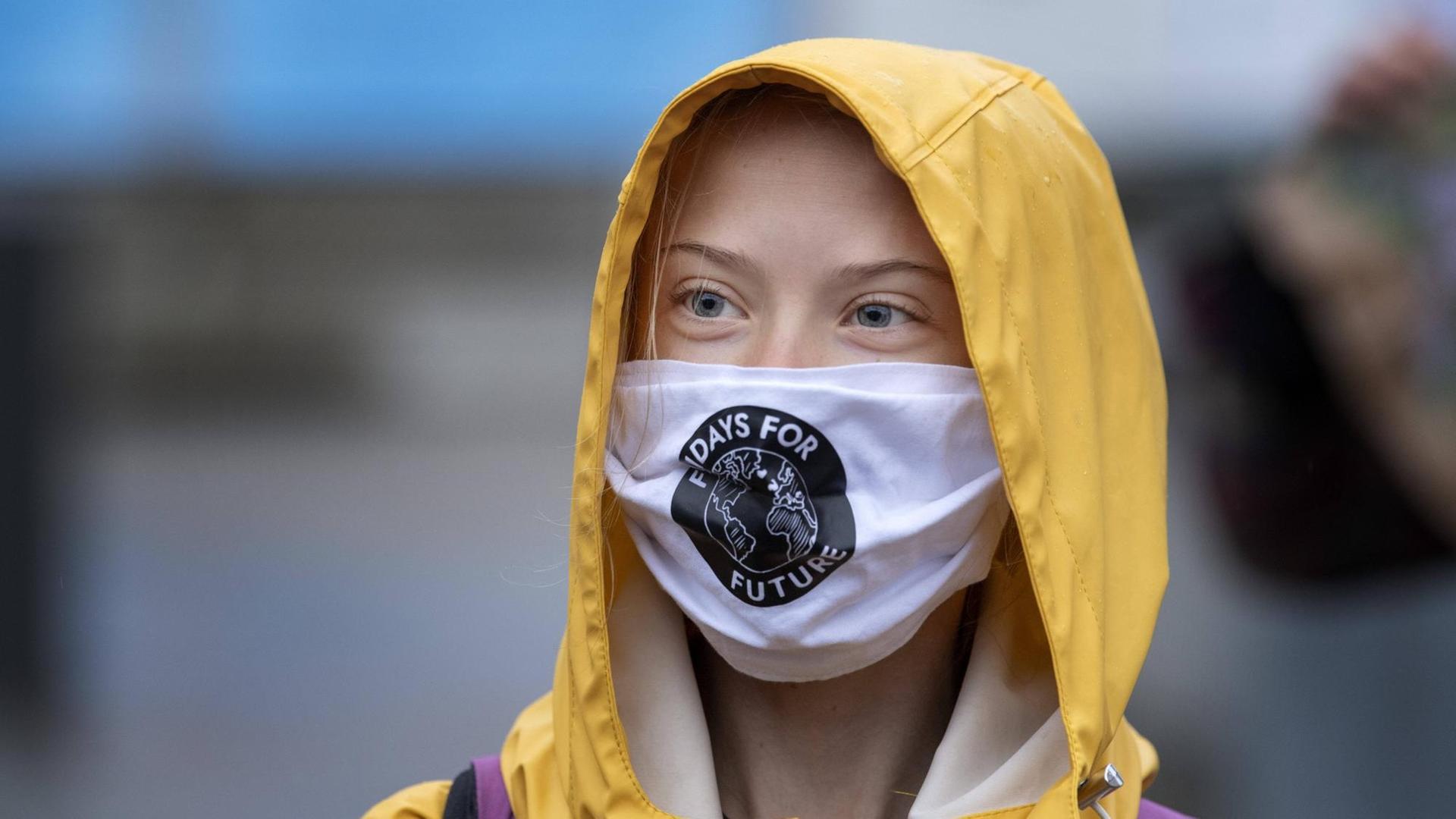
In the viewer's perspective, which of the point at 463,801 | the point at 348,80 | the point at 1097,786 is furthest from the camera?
the point at 348,80

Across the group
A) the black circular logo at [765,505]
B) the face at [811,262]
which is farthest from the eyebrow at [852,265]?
the black circular logo at [765,505]

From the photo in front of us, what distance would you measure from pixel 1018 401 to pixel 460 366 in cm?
937

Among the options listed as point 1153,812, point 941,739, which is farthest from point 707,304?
point 1153,812

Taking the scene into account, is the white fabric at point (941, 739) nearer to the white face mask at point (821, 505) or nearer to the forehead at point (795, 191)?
the white face mask at point (821, 505)

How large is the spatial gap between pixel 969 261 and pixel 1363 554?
291 centimetres

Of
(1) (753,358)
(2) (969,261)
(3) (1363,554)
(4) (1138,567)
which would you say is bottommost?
(3) (1363,554)

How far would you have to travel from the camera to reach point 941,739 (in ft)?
8.14

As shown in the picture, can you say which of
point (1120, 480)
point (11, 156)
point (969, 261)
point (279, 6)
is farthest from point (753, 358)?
point (11, 156)

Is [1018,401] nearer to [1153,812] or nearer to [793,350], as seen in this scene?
[793,350]

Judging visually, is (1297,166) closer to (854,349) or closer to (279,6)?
(854,349)

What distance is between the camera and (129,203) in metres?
10.9

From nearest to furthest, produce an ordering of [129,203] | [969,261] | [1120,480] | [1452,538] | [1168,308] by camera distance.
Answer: [969,261], [1120,480], [1452,538], [1168,308], [129,203]

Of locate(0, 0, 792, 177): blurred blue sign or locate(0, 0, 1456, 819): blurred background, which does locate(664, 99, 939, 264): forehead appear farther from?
locate(0, 0, 792, 177): blurred blue sign

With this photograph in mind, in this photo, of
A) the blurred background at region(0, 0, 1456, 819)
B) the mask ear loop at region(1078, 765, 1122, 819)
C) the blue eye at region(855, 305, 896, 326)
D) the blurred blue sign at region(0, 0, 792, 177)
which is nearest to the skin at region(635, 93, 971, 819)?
the blue eye at region(855, 305, 896, 326)
